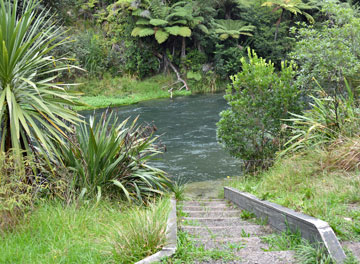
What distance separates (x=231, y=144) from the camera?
22.2ft

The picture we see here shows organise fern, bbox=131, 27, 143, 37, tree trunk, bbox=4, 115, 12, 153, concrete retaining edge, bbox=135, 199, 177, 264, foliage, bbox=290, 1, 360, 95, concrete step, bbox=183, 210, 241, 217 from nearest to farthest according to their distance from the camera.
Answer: concrete retaining edge, bbox=135, 199, 177, 264 < tree trunk, bbox=4, 115, 12, 153 < concrete step, bbox=183, 210, 241, 217 < foliage, bbox=290, 1, 360, 95 < fern, bbox=131, 27, 143, 37

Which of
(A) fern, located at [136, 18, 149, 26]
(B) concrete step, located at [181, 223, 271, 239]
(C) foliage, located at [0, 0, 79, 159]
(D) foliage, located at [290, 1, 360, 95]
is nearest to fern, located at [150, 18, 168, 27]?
(A) fern, located at [136, 18, 149, 26]

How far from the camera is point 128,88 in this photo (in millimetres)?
20750

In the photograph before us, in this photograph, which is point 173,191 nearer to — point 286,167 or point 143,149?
point 143,149

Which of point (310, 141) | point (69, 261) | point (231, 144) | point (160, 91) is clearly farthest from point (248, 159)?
point (160, 91)

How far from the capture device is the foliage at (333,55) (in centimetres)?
641

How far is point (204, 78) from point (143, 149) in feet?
53.5

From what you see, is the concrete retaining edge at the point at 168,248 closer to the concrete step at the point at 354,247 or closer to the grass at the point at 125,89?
the concrete step at the point at 354,247

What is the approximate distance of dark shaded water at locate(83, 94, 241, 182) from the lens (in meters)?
8.57

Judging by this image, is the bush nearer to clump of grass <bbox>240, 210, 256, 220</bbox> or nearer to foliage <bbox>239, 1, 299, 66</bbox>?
clump of grass <bbox>240, 210, 256, 220</bbox>

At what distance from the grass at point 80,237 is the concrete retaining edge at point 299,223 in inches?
38.5

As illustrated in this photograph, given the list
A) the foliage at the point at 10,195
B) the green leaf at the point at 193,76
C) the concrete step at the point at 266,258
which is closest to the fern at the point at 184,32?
the green leaf at the point at 193,76

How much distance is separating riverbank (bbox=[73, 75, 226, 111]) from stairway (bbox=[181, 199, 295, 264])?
14.7m

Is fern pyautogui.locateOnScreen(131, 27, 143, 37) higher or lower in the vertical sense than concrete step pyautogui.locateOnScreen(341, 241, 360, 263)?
higher
